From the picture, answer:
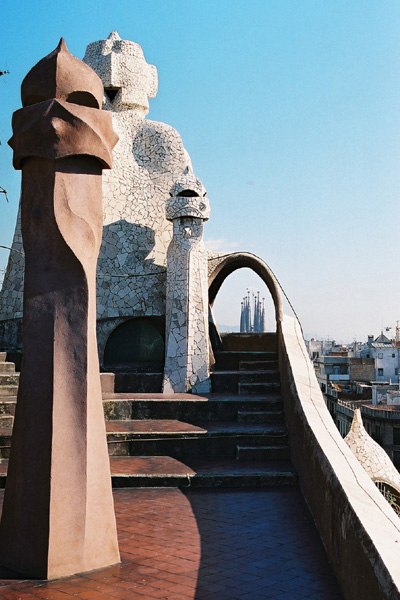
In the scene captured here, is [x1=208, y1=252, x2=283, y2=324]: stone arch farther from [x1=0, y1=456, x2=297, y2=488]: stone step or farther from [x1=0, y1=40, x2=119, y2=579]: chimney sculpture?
[x1=0, y1=40, x2=119, y2=579]: chimney sculpture

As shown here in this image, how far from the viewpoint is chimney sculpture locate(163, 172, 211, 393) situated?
8852mm

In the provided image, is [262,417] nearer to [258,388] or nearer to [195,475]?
[258,388]

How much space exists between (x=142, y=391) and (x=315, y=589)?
19.7ft

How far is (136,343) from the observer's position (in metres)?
10.4

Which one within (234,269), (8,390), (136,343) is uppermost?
(234,269)

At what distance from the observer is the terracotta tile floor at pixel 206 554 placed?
354cm

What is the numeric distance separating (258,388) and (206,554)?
414 centimetres

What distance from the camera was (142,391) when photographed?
30.9 feet

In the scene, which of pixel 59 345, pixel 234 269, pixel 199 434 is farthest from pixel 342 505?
pixel 234 269

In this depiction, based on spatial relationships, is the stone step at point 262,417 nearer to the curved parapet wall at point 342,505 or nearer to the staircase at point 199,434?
the staircase at point 199,434

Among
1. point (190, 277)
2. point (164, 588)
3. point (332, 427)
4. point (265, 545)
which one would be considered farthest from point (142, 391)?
point (164, 588)

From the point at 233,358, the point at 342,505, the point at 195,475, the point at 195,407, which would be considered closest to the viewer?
the point at 342,505

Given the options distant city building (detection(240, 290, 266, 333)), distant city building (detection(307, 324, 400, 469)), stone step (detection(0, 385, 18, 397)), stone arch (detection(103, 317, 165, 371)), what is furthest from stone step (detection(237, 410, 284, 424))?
distant city building (detection(240, 290, 266, 333))

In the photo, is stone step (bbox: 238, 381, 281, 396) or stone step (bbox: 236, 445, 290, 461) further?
stone step (bbox: 238, 381, 281, 396)
